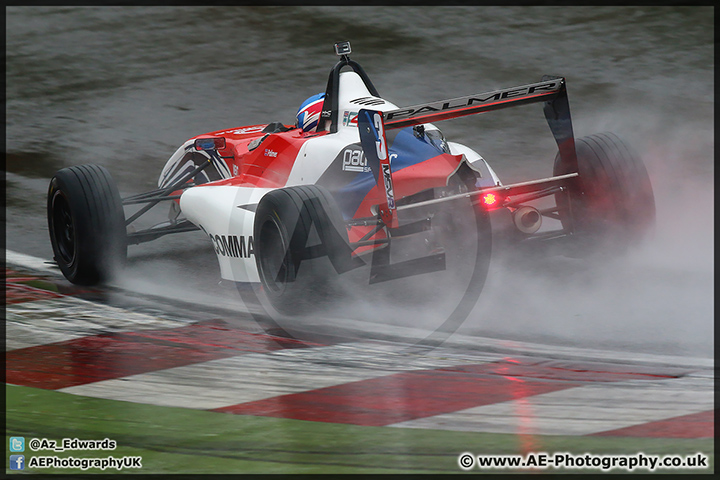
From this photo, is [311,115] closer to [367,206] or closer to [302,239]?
[367,206]

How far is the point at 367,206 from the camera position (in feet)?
19.2

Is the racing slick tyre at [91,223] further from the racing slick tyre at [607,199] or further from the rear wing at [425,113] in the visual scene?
the racing slick tyre at [607,199]

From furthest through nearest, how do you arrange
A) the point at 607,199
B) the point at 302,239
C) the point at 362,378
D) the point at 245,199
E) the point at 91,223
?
the point at 91,223 < the point at 245,199 < the point at 607,199 < the point at 302,239 < the point at 362,378

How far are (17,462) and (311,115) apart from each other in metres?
3.70

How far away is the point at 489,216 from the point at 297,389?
1756 millimetres

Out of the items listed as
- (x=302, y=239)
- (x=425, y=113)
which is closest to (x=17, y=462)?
(x=302, y=239)

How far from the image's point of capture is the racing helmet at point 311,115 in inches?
266

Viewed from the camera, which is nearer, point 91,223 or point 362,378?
point 362,378

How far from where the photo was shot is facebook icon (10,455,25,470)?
3729 mm

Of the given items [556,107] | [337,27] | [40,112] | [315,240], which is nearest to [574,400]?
[315,240]

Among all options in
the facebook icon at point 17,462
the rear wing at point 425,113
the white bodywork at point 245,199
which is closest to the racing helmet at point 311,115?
the white bodywork at point 245,199

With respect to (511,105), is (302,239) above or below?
below

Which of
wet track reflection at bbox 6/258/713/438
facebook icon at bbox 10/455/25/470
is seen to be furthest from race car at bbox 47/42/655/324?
facebook icon at bbox 10/455/25/470

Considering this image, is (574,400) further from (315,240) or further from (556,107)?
(556,107)
